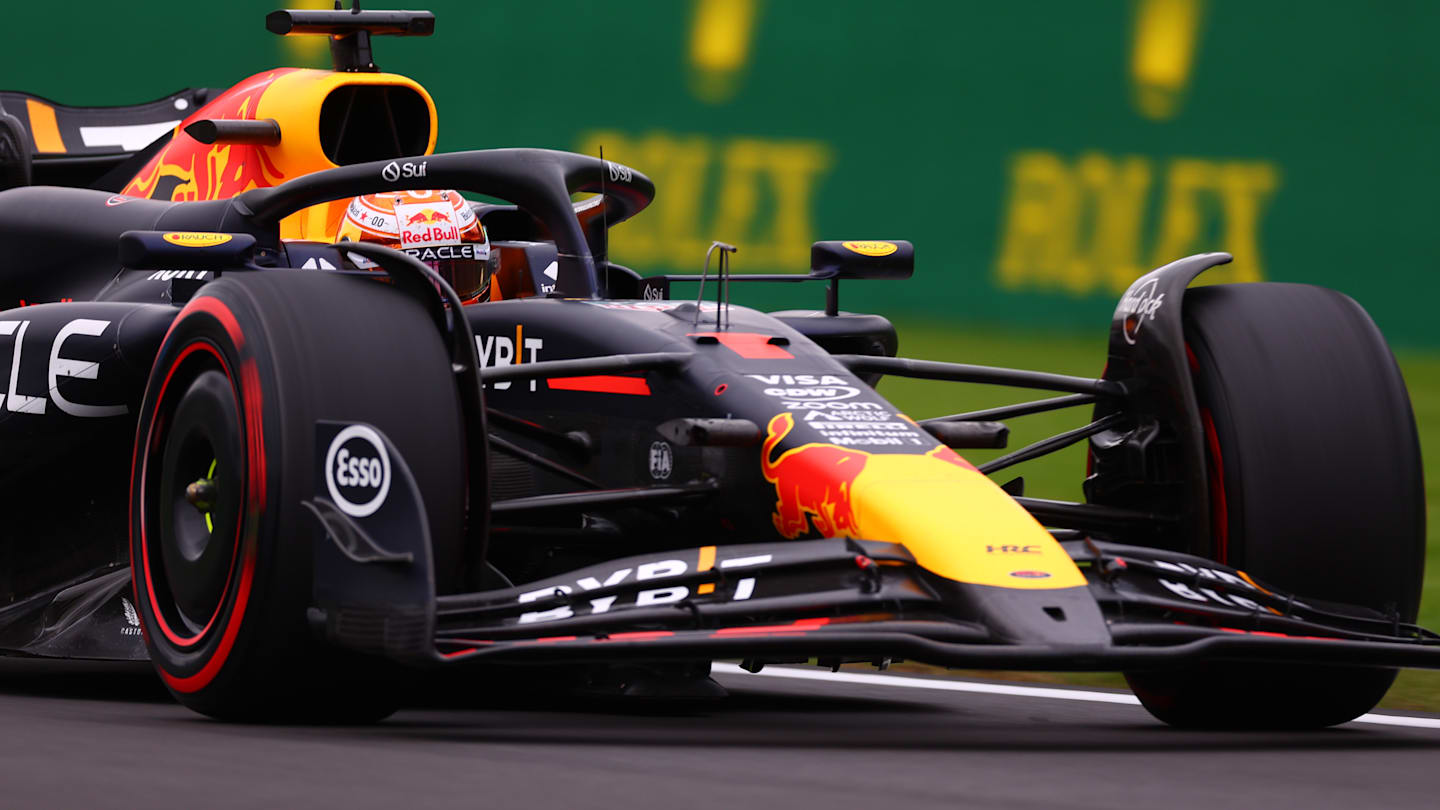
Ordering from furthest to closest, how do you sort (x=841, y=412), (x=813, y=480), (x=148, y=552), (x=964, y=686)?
(x=964, y=686)
(x=148, y=552)
(x=841, y=412)
(x=813, y=480)

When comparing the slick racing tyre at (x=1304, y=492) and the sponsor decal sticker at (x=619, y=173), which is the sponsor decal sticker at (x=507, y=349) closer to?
the sponsor decal sticker at (x=619, y=173)

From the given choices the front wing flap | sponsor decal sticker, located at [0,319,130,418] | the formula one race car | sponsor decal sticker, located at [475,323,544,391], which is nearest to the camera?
the front wing flap

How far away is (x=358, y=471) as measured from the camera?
507 centimetres

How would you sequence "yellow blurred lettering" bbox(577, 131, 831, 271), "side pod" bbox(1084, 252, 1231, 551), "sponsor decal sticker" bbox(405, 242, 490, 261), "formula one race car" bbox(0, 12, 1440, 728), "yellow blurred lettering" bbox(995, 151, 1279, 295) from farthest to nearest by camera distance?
"yellow blurred lettering" bbox(577, 131, 831, 271)
"yellow blurred lettering" bbox(995, 151, 1279, 295)
"sponsor decal sticker" bbox(405, 242, 490, 261)
"side pod" bbox(1084, 252, 1231, 551)
"formula one race car" bbox(0, 12, 1440, 728)

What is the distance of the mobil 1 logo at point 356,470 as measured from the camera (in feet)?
16.6

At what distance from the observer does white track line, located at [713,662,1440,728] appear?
6.31 metres

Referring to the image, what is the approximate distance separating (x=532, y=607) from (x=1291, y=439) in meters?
2.13

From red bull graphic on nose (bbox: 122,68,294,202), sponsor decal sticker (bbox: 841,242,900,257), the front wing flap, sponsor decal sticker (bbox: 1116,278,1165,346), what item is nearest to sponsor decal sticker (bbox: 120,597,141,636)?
the front wing flap

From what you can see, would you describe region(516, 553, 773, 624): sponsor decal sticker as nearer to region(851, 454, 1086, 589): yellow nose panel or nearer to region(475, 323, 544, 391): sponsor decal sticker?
region(851, 454, 1086, 589): yellow nose panel

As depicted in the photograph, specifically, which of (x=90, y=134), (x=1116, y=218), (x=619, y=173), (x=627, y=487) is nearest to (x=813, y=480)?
(x=627, y=487)

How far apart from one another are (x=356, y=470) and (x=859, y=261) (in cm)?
257

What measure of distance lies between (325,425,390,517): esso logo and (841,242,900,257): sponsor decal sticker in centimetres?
249

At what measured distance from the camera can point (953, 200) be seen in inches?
698

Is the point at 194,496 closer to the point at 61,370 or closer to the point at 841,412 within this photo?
the point at 61,370
